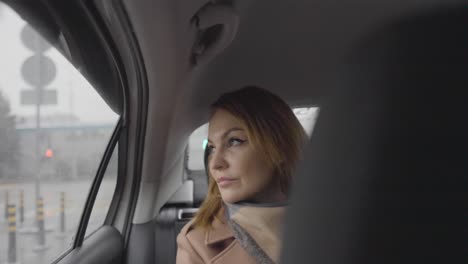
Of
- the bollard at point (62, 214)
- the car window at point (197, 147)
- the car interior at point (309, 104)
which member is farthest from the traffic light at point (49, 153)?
the car window at point (197, 147)

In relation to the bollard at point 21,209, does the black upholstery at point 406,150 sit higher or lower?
higher

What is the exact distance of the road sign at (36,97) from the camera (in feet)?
5.90

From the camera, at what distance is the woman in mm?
1720

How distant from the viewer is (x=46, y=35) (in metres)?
1.88

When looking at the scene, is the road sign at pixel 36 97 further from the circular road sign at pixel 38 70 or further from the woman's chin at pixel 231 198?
the woman's chin at pixel 231 198

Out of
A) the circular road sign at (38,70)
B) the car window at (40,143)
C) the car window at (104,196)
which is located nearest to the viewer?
the car window at (40,143)

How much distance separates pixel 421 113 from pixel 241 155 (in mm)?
1271

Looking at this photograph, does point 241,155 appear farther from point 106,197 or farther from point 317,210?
point 106,197

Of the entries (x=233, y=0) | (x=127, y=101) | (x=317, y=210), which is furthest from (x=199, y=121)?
(x=317, y=210)

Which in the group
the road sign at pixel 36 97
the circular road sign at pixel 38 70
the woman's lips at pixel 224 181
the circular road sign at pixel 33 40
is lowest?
the woman's lips at pixel 224 181

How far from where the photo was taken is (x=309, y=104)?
329 centimetres

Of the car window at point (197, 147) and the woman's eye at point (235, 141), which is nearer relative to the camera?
the woman's eye at point (235, 141)

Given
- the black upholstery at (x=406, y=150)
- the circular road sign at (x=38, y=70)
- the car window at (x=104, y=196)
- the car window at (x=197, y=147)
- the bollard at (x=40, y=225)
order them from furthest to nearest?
the car window at (x=197, y=147), the car window at (x=104, y=196), the bollard at (x=40, y=225), the circular road sign at (x=38, y=70), the black upholstery at (x=406, y=150)

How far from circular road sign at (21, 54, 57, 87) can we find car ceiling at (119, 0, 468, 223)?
38 cm
